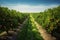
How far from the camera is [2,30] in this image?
1636 cm

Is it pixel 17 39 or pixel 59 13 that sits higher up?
pixel 59 13

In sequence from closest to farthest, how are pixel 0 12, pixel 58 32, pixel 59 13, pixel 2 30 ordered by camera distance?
pixel 58 32 < pixel 2 30 < pixel 59 13 < pixel 0 12

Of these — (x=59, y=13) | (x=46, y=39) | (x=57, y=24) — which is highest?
(x=59, y=13)

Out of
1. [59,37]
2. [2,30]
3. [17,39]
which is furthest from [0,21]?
[59,37]

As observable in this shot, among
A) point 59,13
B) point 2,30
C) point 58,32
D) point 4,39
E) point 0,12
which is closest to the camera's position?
point 4,39

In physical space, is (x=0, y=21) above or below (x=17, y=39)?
above

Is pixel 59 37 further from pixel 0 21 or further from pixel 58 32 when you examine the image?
pixel 0 21

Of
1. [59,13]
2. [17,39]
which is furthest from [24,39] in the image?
[59,13]

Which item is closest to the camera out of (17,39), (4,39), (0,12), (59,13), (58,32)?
(4,39)

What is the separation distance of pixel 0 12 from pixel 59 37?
8.79 metres

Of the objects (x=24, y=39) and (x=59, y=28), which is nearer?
(x=24, y=39)

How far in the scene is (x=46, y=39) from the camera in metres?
14.0

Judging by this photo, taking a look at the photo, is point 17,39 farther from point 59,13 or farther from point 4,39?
point 59,13

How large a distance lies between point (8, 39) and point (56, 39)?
4.35m
